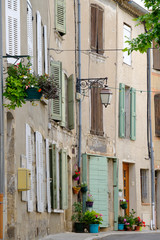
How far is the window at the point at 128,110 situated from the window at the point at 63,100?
14.6 feet

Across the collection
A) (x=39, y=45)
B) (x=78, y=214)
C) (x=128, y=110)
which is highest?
(x=39, y=45)

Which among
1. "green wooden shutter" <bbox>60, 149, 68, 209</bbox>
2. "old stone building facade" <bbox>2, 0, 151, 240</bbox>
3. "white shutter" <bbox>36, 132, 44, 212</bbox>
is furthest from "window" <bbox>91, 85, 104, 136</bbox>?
"white shutter" <bbox>36, 132, 44, 212</bbox>

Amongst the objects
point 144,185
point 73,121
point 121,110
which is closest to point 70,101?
point 73,121

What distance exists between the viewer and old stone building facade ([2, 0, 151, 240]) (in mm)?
13770

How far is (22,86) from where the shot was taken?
1205 cm

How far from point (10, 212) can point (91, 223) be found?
8.37 meters

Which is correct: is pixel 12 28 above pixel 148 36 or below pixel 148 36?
above

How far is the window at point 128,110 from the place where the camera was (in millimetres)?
25323

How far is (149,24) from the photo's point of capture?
527 inches

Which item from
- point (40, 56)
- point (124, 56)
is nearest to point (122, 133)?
point (124, 56)

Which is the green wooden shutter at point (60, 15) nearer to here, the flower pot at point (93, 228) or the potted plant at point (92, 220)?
the potted plant at point (92, 220)

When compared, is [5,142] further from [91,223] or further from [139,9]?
[139,9]

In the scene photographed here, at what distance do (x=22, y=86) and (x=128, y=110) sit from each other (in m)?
14.4

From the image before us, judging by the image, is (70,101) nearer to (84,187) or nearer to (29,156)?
(84,187)
